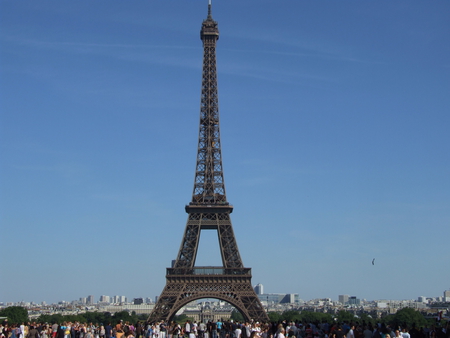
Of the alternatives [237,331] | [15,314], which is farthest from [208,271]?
[15,314]

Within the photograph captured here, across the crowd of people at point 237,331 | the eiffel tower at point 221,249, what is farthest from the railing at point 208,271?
the crowd of people at point 237,331

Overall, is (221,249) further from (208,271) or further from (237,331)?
(237,331)

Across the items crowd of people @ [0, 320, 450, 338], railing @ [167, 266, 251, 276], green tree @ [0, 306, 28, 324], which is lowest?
crowd of people @ [0, 320, 450, 338]

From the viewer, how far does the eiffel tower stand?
76312 mm

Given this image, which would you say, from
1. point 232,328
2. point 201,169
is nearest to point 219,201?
point 201,169

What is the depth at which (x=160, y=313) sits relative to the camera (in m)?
74.4

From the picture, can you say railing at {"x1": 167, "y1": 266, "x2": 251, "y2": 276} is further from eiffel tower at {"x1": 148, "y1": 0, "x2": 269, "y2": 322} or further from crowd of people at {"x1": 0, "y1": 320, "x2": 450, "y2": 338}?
crowd of people at {"x1": 0, "y1": 320, "x2": 450, "y2": 338}

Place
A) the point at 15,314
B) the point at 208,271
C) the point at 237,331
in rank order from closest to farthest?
1. the point at 237,331
2. the point at 208,271
3. the point at 15,314

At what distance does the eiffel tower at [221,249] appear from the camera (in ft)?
250

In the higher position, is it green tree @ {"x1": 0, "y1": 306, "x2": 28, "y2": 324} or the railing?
the railing

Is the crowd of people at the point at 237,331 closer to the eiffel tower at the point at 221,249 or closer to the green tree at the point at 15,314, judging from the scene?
the eiffel tower at the point at 221,249

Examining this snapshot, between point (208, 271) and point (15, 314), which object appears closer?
point (208, 271)

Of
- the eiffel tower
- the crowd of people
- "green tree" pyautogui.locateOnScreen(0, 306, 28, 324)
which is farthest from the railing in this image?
"green tree" pyautogui.locateOnScreen(0, 306, 28, 324)

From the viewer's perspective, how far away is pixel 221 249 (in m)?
78.9
